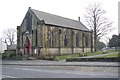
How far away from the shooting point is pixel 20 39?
61406 millimetres

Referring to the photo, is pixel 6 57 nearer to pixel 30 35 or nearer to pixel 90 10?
pixel 30 35

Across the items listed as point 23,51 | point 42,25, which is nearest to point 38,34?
point 42,25

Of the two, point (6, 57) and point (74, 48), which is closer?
point (6, 57)

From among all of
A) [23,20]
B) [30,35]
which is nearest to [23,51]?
[30,35]

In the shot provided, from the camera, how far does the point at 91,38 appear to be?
7850 centimetres

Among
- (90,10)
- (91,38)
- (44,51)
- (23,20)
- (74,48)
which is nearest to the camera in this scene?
(44,51)

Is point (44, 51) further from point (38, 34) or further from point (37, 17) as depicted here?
point (37, 17)

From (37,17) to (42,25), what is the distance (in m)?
3.03

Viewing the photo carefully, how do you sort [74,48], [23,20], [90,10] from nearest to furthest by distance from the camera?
[23,20]
[74,48]
[90,10]

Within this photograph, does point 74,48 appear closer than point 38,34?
No

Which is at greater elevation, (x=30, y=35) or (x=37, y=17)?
(x=37, y=17)

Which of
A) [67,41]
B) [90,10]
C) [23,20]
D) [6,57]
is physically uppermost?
[90,10]

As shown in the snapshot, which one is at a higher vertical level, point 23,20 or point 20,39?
point 23,20

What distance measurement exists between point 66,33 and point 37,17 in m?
11.3
